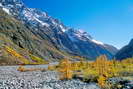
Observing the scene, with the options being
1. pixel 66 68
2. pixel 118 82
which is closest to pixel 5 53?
pixel 66 68

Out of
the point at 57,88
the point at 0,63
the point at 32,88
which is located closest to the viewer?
the point at 32,88

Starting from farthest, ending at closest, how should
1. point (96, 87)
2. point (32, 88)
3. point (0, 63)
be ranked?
1. point (0, 63)
2. point (96, 87)
3. point (32, 88)

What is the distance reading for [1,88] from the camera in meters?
36.4

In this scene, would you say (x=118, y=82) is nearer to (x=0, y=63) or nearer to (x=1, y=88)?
(x=1, y=88)

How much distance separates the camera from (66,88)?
42531 mm

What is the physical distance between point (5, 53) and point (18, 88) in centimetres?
13632

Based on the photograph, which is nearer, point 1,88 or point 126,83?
point 1,88

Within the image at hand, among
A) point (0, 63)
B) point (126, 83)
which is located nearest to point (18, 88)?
point (126, 83)

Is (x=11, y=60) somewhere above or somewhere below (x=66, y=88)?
above

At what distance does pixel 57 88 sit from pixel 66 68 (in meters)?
18.4

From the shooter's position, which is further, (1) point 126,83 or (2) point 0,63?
(2) point 0,63

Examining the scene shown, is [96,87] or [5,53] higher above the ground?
[5,53]

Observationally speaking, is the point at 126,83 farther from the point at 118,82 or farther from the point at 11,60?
the point at 11,60

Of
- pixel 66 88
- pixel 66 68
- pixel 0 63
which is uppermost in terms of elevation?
pixel 0 63
